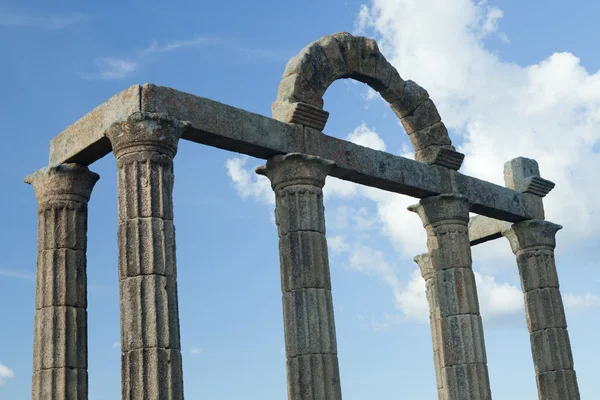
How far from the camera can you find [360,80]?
2136cm

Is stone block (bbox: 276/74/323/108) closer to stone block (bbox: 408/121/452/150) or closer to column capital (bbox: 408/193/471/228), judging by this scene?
stone block (bbox: 408/121/452/150)

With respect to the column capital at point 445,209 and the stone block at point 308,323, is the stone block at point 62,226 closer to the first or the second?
the stone block at point 308,323

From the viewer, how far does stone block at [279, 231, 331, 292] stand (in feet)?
58.7

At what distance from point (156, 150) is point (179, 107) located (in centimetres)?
122

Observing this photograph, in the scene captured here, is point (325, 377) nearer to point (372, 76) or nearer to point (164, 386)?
point (164, 386)

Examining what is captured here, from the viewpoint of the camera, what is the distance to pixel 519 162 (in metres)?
25.0

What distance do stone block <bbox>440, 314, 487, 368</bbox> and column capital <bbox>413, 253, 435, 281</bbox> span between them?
5.06m

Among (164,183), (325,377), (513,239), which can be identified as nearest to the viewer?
(164,183)

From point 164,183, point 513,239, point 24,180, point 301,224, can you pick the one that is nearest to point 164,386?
point 164,183

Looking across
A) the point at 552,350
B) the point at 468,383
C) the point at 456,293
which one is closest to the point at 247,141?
the point at 456,293

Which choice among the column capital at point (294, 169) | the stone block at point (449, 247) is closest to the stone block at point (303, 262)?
the column capital at point (294, 169)

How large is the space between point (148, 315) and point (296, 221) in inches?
165

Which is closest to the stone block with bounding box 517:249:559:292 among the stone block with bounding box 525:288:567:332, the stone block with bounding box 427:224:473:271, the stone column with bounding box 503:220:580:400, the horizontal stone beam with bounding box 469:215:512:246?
the stone column with bounding box 503:220:580:400

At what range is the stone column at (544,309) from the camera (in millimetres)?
23750
